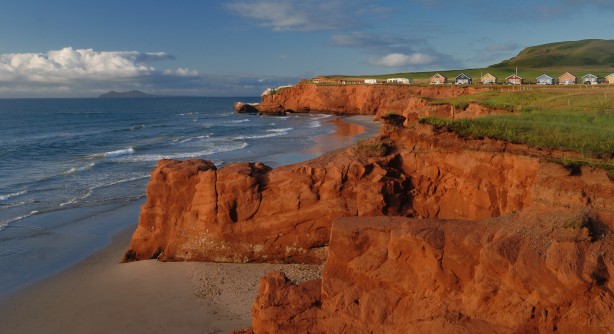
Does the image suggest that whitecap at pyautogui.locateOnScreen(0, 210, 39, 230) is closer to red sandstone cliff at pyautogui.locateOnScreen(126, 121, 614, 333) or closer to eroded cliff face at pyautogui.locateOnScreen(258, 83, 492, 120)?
red sandstone cliff at pyautogui.locateOnScreen(126, 121, 614, 333)

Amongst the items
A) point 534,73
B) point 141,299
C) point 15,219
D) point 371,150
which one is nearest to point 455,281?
point 371,150

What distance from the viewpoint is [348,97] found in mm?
91000

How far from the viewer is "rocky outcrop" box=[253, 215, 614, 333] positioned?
23.0 feet

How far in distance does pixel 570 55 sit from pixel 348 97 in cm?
9451

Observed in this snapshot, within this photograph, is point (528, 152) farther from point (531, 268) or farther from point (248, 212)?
point (248, 212)

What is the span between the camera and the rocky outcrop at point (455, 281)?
23.0 feet

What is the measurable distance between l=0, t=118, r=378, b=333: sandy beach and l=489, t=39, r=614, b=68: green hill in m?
132

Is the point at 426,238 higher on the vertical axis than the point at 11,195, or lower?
higher

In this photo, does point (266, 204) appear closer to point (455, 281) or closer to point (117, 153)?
point (455, 281)

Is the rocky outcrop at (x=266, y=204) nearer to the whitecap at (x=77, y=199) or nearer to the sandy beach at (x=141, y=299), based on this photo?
the sandy beach at (x=141, y=299)

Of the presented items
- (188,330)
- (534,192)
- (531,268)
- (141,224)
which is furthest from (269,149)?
(531,268)

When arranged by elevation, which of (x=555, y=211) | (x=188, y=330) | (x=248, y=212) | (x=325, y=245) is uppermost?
(x=555, y=211)

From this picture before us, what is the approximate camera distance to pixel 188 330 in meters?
12.9

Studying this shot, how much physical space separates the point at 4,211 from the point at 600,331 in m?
27.3
